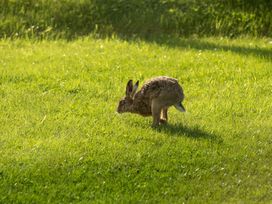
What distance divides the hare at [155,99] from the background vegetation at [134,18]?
5.14m

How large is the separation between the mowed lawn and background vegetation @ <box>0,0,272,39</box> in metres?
1.41

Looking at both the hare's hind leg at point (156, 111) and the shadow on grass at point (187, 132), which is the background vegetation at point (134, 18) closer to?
the shadow on grass at point (187, 132)

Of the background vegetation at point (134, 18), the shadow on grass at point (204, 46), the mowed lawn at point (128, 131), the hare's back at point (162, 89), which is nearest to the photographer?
the mowed lawn at point (128, 131)

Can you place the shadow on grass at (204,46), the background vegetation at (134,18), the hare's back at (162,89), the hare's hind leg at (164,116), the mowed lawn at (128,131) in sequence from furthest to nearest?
the background vegetation at (134,18) < the shadow on grass at (204,46) < the hare's hind leg at (164,116) < the hare's back at (162,89) < the mowed lawn at (128,131)

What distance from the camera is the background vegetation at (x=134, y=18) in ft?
50.6

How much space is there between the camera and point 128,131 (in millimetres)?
9867

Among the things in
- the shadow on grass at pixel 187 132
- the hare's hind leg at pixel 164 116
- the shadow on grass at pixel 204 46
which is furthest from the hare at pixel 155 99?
the shadow on grass at pixel 204 46

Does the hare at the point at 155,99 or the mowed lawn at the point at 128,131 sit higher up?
the hare at the point at 155,99

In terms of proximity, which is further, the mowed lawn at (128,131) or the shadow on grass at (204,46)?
the shadow on grass at (204,46)

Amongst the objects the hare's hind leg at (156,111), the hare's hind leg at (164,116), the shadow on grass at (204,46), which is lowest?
the shadow on grass at (204,46)

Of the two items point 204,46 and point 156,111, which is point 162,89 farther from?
point 204,46

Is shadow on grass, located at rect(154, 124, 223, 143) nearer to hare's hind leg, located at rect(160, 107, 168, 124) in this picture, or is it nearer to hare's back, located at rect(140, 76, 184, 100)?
hare's hind leg, located at rect(160, 107, 168, 124)

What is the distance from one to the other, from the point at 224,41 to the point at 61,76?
392 cm

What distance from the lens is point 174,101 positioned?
9.73 metres
